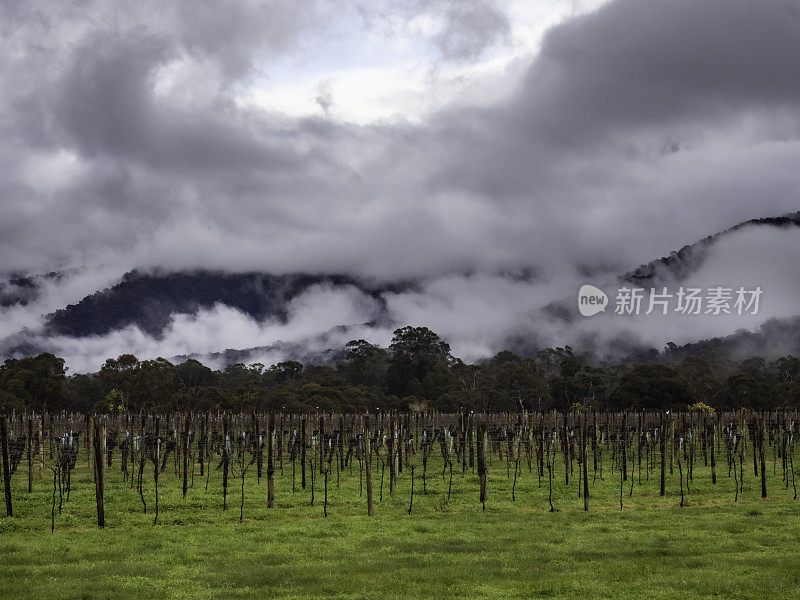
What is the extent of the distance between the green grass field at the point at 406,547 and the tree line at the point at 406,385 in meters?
47.6

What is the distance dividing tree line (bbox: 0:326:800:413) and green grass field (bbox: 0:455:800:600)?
47.6 m

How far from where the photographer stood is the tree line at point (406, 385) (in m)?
99.2

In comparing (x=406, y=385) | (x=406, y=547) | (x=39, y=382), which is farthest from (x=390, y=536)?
(x=406, y=385)

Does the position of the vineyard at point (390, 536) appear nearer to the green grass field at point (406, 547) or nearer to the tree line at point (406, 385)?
the green grass field at point (406, 547)

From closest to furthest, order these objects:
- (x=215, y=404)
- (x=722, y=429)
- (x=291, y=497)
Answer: (x=291, y=497) → (x=722, y=429) → (x=215, y=404)

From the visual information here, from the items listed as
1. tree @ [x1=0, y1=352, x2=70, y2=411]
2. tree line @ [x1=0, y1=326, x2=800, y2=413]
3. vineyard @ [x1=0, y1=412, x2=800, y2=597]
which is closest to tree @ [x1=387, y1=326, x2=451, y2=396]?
tree line @ [x1=0, y1=326, x2=800, y2=413]

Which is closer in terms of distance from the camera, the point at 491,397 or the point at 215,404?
the point at 215,404

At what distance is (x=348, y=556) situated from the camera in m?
20.1

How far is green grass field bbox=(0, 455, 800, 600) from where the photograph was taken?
1642 cm

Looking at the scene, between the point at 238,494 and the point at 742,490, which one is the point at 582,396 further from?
the point at 238,494

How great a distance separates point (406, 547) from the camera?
2131 cm

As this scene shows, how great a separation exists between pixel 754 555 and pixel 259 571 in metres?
13.6

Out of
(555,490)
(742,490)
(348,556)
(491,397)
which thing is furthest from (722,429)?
(348,556)

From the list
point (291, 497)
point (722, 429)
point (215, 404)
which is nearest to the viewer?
point (291, 497)
